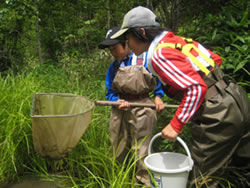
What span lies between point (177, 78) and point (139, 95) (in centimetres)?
86

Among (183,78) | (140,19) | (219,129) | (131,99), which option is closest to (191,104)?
(183,78)

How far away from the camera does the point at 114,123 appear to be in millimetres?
2525

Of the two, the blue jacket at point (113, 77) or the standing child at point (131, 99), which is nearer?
the standing child at point (131, 99)

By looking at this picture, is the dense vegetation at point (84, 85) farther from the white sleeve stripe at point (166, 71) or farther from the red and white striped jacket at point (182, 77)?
the white sleeve stripe at point (166, 71)

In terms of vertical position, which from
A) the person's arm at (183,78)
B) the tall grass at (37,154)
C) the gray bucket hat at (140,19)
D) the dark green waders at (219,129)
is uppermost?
the gray bucket hat at (140,19)

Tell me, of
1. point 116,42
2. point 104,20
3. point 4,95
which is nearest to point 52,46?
point 104,20

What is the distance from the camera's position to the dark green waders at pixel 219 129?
171 centimetres

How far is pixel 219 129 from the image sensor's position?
1.73 metres

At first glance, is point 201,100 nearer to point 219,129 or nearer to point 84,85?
point 219,129

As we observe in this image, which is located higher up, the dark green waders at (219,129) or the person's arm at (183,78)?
the person's arm at (183,78)

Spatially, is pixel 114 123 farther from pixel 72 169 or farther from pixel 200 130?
pixel 200 130

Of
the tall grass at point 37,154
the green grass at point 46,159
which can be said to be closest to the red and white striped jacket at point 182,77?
the green grass at point 46,159

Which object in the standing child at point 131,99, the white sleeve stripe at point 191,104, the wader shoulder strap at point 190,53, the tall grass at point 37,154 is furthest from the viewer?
the tall grass at point 37,154

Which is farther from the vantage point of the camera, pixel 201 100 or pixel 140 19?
pixel 140 19
